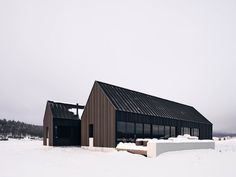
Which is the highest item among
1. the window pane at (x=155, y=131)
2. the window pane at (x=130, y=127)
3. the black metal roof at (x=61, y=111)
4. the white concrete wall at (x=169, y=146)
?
the black metal roof at (x=61, y=111)

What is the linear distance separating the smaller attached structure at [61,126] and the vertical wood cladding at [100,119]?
4.45 meters

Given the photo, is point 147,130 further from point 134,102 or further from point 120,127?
point 120,127

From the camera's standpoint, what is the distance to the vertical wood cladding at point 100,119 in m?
31.1

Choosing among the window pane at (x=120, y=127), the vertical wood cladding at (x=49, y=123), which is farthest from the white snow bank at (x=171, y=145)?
the vertical wood cladding at (x=49, y=123)

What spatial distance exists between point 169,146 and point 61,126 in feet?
65.0

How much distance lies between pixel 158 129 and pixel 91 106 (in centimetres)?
1057

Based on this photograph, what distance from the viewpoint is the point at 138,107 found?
36000 millimetres

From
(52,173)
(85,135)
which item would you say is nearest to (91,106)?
(85,135)

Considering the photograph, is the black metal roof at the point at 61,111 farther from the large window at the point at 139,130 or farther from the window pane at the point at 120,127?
the window pane at the point at 120,127

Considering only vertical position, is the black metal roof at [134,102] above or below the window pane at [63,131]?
above

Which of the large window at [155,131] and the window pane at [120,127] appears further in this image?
the large window at [155,131]

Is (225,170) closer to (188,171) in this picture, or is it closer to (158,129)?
(188,171)

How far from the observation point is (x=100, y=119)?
33125mm

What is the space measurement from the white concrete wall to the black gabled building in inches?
250
